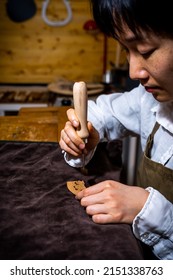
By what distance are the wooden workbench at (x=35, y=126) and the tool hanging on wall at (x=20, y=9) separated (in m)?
1.90

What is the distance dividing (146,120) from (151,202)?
40 cm

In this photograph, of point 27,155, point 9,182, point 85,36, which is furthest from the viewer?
point 85,36

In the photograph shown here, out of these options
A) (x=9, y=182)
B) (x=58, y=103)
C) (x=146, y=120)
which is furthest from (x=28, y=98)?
(x=9, y=182)

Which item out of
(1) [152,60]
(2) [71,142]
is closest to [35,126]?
(2) [71,142]

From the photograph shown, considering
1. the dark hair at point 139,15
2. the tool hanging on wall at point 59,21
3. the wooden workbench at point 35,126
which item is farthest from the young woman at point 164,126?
the tool hanging on wall at point 59,21

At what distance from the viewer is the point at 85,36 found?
297cm

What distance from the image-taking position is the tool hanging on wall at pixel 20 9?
2.79 metres

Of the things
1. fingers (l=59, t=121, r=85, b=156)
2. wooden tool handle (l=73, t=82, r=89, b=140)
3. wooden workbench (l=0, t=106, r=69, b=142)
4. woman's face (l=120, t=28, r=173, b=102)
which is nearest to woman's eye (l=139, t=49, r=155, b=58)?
woman's face (l=120, t=28, r=173, b=102)

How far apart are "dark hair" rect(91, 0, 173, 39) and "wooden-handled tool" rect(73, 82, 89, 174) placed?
0.46ft

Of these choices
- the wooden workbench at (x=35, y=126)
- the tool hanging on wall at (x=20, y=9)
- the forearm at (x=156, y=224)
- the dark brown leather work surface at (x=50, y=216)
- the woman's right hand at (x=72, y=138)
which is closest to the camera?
the dark brown leather work surface at (x=50, y=216)

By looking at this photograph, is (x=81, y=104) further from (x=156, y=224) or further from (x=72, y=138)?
(x=156, y=224)

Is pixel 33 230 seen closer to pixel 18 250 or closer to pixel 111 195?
pixel 18 250

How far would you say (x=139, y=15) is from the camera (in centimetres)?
57

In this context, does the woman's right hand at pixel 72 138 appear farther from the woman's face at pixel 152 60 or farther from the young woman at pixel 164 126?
the woman's face at pixel 152 60
